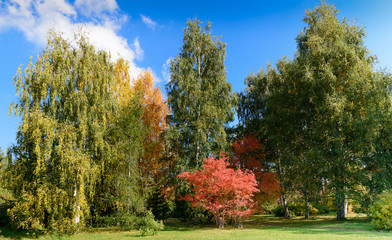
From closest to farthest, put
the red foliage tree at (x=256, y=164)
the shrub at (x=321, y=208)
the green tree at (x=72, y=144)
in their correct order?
1. the green tree at (x=72, y=144)
2. the red foliage tree at (x=256, y=164)
3. the shrub at (x=321, y=208)

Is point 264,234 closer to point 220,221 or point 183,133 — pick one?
point 220,221

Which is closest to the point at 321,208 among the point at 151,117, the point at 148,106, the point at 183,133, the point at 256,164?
the point at 256,164

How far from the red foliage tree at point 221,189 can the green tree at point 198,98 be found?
2356 millimetres

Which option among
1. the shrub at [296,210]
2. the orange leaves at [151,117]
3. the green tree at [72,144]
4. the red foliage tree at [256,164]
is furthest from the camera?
the shrub at [296,210]

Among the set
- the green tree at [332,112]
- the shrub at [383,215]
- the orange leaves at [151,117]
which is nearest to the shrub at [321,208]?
the green tree at [332,112]

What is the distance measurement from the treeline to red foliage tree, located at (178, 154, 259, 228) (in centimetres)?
201

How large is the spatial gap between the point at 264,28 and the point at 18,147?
1617 centimetres

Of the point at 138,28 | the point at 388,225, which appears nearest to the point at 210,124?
the point at 138,28

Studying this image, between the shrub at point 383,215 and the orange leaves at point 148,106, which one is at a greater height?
the orange leaves at point 148,106

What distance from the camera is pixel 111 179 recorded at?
16.9m

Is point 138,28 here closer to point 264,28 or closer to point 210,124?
point 264,28

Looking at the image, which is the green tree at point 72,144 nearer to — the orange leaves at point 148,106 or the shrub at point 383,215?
the orange leaves at point 148,106

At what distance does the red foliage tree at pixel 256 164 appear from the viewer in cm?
2075

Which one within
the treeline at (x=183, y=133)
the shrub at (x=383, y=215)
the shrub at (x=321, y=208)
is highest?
the treeline at (x=183, y=133)
